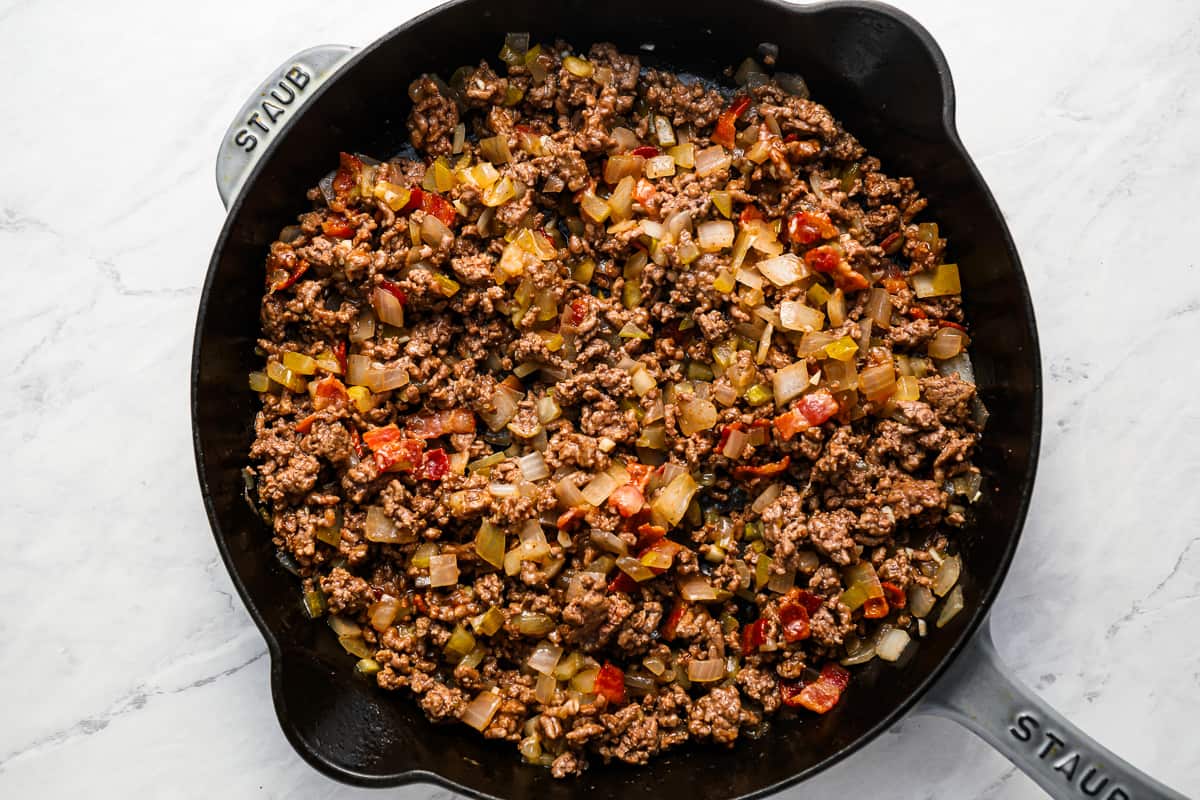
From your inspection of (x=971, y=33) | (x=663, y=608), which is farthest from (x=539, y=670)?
(x=971, y=33)

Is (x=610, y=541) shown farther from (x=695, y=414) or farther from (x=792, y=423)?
(x=792, y=423)

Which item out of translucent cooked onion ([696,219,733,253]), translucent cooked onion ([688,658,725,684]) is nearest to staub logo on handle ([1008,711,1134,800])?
translucent cooked onion ([688,658,725,684])

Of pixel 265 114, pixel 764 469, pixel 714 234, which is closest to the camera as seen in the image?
pixel 265 114

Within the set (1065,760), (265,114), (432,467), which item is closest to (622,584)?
(432,467)

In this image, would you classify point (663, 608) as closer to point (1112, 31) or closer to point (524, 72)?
Result: point (524, 72)

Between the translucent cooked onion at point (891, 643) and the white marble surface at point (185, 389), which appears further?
the white marble surface at point (185, 389)


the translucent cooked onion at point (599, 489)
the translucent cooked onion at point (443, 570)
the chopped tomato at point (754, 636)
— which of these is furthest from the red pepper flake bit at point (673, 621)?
the translucent cooked onion at point (443, 570)

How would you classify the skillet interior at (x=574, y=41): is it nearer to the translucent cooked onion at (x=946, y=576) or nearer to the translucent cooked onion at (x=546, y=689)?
the translucent cooked onion at (x=946, y=576)
